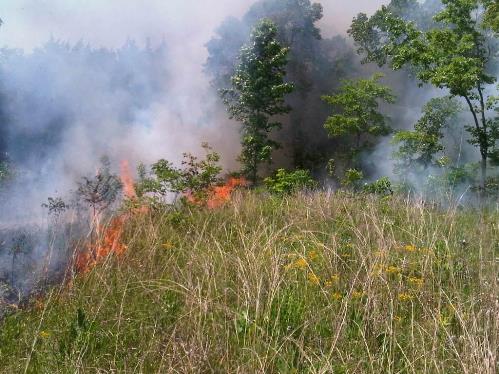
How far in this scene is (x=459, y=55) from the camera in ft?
45.1

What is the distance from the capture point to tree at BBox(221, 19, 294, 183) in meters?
18.8

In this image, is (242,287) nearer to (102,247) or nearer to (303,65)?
(102,247)

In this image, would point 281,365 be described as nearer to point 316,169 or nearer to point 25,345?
point 25,345

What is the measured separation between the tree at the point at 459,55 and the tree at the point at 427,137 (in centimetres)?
78

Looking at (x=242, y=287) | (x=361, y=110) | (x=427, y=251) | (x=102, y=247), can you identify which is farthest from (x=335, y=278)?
(x=361, y=110)

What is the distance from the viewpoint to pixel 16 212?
594 centimetres

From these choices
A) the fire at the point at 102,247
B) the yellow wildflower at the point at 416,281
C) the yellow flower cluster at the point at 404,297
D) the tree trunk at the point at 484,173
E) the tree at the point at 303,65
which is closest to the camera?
the yellow flower cluster at the point at 404,297

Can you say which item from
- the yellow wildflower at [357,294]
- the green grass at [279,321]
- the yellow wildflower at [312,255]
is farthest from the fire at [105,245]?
the yellow wildflower at [357,294]

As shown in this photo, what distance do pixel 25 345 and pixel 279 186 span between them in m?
10.0

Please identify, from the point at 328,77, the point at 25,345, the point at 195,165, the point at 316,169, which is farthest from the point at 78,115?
the point at 328,77

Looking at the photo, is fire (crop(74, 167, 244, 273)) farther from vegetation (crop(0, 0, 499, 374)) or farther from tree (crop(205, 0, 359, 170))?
tree (crop(205, 0, 359, 170))

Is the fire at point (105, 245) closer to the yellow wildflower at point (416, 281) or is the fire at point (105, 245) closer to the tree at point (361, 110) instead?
the yellow wildflower at point (416, 281)

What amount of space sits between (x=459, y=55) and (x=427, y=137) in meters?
2.36

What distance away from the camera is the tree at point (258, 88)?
18.8 m
